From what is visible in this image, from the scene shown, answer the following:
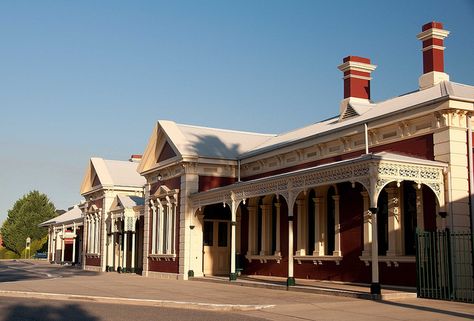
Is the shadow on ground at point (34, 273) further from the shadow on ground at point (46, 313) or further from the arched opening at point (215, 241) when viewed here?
the shadow on ground at point (46, 313)

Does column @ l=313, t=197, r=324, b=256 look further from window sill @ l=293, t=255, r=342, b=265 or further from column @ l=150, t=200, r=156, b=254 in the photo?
column @ l=150, t=200, r=156, b=254

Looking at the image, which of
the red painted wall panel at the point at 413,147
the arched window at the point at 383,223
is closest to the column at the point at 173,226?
the red painted wall panel at the point at 413,147

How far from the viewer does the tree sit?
2972 inches

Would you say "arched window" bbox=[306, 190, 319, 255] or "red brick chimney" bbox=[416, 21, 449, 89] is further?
"arched window" bbox=[306, 190, 319, 255]

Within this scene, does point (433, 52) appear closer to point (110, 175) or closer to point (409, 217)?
point (409, 217)

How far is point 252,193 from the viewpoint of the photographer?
72.7 feet

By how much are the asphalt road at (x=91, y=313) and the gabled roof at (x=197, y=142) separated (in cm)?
1241

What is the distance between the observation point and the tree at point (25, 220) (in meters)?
75.5

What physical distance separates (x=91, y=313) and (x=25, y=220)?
66.8 m

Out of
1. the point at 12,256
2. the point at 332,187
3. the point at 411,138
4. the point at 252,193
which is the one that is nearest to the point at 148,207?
the point at 252,193

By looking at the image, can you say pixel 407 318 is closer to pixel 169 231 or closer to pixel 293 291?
pixel 293 291

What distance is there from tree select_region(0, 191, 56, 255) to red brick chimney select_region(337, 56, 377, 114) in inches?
2343

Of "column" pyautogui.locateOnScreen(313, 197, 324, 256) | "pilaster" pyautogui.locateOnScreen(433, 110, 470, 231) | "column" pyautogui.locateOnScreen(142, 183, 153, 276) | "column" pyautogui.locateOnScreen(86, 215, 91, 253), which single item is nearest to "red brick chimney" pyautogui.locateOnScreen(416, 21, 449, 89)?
"pilaster" pyautogui.locateOnScreen(433, 110, 470, 231)

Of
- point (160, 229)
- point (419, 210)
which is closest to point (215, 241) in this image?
point (160, 229)
